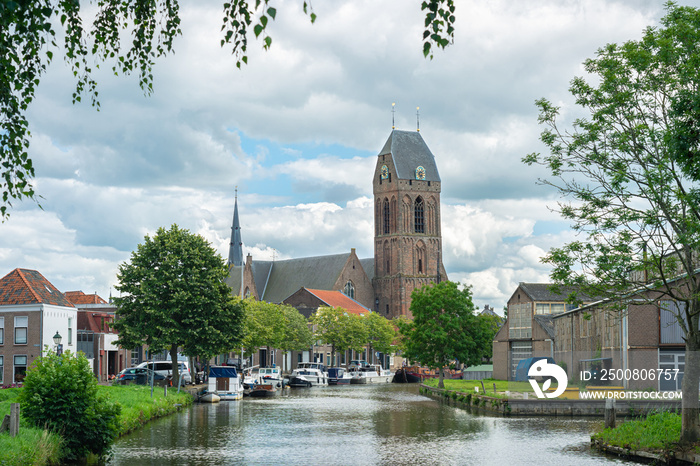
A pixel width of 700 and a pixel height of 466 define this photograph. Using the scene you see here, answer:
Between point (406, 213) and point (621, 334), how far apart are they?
9222 cm

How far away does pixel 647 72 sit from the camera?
22.2 m

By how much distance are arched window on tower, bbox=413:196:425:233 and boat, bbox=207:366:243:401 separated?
85.4 meters

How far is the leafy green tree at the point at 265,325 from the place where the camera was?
83.9 metres

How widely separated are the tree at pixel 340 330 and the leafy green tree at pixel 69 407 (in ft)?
262

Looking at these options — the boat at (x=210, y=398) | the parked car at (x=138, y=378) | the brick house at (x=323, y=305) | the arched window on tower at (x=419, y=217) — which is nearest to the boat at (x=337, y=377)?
the brick house at (x=323, y=305)

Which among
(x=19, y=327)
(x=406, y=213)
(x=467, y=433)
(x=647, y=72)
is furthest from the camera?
(x=406, y=213)

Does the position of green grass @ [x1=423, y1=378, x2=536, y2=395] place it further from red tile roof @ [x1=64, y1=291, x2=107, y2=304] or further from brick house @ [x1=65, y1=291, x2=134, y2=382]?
red tile roof @ [x1=64, y1=291, x2=107, y2=304]

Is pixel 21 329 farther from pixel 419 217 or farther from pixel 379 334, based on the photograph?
pixel 419 217

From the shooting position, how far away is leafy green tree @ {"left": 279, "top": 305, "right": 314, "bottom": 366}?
95.1 m

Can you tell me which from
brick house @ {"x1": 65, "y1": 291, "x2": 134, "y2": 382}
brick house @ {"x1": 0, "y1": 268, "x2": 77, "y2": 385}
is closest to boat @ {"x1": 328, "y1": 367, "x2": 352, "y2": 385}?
brick house @ {"x1": 65, "y1": 291, "x2": 134, "y2": 382}

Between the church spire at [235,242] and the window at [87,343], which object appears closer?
the window at [87,343]

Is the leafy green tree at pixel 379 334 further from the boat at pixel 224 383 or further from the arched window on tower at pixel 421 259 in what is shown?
the boat at pixel 224 383

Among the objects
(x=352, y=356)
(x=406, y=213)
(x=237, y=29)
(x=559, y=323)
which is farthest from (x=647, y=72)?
(x=406, y=213)

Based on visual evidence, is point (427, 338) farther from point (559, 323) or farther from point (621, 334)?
point (621, 334)
